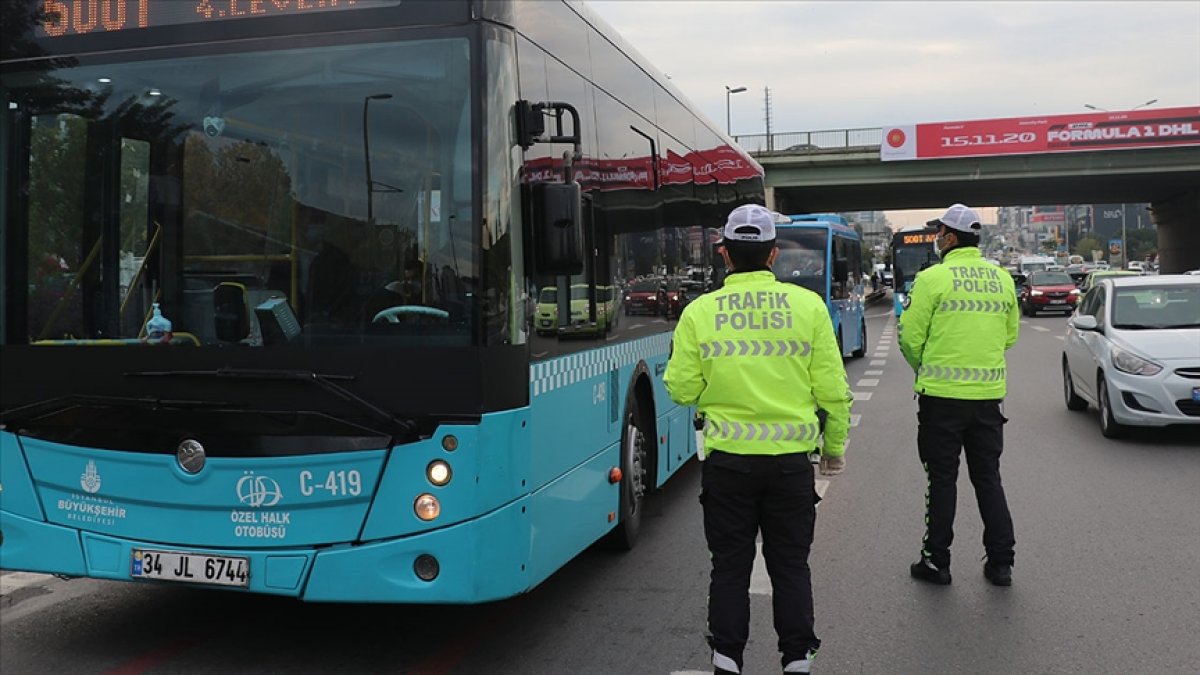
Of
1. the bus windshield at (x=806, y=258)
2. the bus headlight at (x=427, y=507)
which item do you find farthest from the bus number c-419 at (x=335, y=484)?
the bus windshield at (x=806, y=258)

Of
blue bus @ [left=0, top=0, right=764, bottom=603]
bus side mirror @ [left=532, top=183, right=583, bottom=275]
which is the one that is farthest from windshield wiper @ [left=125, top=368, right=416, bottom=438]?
bus side mirror @ [left=532, top=183, right=583, bottom=275]

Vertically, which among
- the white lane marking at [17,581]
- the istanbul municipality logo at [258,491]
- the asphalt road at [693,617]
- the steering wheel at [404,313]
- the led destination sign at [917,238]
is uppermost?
the led destination sign at [917,238]

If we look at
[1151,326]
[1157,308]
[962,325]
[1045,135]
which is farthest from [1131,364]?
[1045,135]

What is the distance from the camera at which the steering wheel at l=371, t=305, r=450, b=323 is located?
4402 mm

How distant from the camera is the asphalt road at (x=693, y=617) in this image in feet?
15.9

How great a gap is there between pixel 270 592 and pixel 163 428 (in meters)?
0.82

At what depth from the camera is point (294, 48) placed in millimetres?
4512

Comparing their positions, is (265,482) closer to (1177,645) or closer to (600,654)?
(600,654)

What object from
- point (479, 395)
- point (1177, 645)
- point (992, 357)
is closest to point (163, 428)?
point (479, 395)

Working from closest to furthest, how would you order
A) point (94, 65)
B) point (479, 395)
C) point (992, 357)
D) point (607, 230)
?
1. point (479, 395)
2. point (94, 65)
3. point (992, 357)
4. point (607, 230)

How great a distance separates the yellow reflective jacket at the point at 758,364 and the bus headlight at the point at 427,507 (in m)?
1.04

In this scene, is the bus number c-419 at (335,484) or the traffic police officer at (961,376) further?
the traffic police officer at (961,376)

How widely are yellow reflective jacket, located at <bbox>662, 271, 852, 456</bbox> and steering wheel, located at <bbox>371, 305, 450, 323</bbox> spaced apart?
37.2 inches

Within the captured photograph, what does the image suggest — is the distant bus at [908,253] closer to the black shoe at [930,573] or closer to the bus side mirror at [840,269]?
the bus side mirror at [840,269]
